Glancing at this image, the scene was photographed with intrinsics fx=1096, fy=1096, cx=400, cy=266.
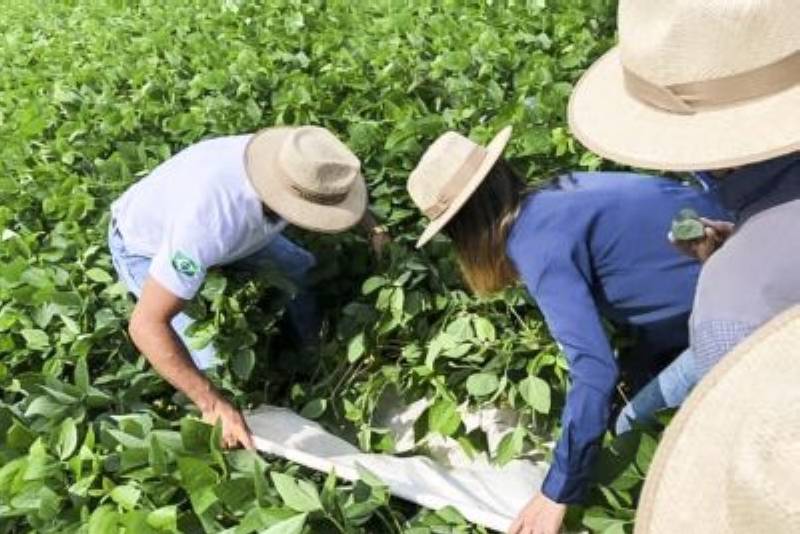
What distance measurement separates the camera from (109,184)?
3.41 meters

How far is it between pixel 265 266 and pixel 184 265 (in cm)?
50

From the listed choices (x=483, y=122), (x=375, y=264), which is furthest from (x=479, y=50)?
(x=375, y=264)

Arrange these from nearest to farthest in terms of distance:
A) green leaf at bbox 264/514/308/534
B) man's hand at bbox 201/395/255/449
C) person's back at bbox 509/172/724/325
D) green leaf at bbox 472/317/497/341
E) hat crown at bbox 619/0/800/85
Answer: hat crown at bbox 619/0/800/85 → green leaf at bbox 264/514/308/534 → person's back at bbox 509/172/724/325 → man's hand at bbox 201/395/255/449 → green leaf at bbox 472/317/497/341

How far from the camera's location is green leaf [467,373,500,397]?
2506mm

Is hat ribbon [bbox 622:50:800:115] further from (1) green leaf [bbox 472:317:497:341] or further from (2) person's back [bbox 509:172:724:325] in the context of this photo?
(1) green leaf [bbox 472:317:497:341]

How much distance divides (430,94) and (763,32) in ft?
7.15

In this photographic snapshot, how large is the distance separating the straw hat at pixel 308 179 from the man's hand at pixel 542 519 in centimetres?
94

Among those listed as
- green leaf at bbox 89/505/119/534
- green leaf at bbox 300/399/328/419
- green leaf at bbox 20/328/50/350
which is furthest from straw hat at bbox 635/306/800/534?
green leaf at bbox 20/328/50/350

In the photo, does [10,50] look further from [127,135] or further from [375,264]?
[375,264]

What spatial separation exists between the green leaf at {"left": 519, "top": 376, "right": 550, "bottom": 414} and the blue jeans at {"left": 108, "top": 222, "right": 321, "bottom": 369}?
32.2 inches

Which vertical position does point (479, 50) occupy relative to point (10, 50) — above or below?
above

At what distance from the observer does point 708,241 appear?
194 centimetres

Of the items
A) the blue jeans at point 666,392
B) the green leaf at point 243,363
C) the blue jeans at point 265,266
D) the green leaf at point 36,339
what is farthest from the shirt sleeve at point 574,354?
the green leaf at point 36,339

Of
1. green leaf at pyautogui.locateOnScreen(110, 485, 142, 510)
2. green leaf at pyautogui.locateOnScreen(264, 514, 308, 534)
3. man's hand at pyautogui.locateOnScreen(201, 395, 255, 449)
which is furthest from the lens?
man's hand at pyautogui.locateOnScreen(201, 395, 255, 449)
